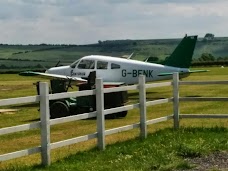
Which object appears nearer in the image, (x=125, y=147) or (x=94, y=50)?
(x=125, y=147)

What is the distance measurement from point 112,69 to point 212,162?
2046cm

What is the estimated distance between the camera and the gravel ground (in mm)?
8711

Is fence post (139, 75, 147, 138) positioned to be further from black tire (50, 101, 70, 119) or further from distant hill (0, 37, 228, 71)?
distant hill (0, 37, 228, 71)

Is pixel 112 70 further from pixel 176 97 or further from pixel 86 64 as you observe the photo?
pixel 176 97

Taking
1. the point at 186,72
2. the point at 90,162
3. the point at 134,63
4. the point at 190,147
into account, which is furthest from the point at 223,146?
the point at 186,72

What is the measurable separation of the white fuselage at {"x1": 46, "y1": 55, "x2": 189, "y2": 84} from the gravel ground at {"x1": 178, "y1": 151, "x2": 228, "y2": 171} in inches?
732

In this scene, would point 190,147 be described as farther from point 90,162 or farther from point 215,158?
point 90,162

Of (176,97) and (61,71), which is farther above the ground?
(176,97)

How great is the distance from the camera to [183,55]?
34.0 m

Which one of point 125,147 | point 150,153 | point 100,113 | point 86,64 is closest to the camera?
point 150,153

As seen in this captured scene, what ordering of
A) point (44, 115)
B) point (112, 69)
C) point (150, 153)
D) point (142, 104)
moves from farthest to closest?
point (112, 69) < point (142, 104) < point (150, 153) < point (44, 115)

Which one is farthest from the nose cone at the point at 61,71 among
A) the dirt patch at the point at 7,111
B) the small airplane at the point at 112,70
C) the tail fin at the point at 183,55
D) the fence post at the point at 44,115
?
the fence post at the point at 44,115

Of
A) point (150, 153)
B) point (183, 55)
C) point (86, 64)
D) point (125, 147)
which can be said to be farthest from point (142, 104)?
point (183, 55)

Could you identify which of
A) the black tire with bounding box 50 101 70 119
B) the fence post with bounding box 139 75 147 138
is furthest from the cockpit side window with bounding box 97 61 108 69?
the fence post with bounding box 139 75 147 138
